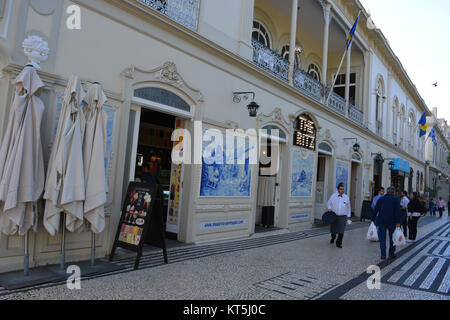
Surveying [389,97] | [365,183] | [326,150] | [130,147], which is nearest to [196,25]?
[130,147]

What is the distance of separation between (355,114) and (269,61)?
803 cm

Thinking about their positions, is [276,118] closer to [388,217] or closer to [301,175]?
[301,175]

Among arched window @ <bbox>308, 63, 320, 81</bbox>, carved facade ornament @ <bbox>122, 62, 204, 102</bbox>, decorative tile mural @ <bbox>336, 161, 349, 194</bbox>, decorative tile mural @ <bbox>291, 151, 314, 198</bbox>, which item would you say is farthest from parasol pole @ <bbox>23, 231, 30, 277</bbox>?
arched window @ <bbox>308, 63, 320, 81</bbox>

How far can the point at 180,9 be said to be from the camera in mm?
6730

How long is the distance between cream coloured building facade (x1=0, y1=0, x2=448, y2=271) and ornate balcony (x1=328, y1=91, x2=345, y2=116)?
49mm

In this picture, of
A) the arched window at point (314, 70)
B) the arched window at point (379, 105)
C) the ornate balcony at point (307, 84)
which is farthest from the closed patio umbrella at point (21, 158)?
the arched window at point (379, 105)

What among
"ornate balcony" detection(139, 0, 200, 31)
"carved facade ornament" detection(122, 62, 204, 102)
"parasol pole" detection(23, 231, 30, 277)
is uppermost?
"ornate balcony" detection(139, 0, 200, 31)

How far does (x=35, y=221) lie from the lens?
4.33 metres

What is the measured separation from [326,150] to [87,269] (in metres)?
10.2

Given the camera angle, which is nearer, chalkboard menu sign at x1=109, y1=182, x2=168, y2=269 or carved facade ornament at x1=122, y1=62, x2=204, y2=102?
chalkboard menu sign at x1=109, y1=182, x2=168, y2=269

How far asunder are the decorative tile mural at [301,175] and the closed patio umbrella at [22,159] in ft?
25.4

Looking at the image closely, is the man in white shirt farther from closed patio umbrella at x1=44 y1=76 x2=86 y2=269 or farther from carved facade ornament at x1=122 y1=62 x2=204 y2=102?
closed patio umbrella at x1=44 y1=76 x2=86 y2=269

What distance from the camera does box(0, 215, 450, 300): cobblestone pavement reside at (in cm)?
412
